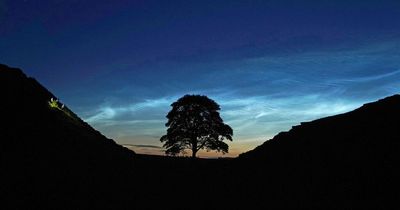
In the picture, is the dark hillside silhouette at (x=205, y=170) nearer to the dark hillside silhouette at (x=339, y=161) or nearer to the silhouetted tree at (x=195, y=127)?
the dark hillside silhouette at (x=339, y=161)

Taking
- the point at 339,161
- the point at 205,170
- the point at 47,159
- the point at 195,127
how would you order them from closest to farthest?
the point at 339,161, the point at 47,159, the point at 205,170, the point at 195,127

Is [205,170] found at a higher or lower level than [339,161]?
higher

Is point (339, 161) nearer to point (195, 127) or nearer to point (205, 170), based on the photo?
point (205, 170)

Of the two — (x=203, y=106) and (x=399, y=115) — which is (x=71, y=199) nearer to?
(x=399, y=115)

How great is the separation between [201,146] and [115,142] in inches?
880

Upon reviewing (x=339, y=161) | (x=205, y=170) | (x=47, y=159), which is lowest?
(x=339, y=161)

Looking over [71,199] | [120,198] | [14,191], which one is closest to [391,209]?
[120,198]

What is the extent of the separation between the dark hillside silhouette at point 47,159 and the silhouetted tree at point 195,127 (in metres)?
24.4

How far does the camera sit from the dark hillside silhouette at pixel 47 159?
1397cm

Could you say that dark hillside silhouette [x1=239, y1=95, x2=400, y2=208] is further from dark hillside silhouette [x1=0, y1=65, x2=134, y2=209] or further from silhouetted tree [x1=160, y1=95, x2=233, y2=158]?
silhouetted tree [x1=160, y1=95, x2=233, y2=158]

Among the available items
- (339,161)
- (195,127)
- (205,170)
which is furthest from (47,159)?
(195,127)

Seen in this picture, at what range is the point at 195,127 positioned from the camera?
48094mm

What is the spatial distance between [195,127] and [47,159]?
3176cm

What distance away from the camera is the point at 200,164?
2569 centimetres
